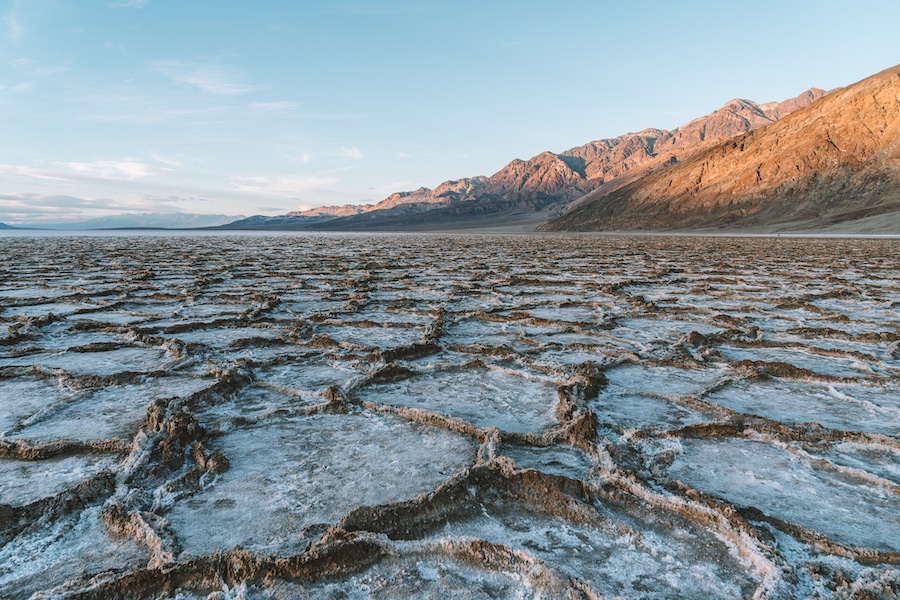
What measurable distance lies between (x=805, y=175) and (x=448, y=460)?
156 feet

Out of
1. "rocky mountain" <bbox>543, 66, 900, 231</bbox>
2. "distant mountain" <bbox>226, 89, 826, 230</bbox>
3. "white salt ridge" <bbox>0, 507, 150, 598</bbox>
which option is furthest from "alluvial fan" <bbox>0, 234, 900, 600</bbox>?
"distant mountain" <bbox>226, 89, 826, 230</bbox>

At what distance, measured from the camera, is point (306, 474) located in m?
1.78

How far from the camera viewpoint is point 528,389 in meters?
2.71

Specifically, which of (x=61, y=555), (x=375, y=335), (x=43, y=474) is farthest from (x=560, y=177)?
(x=61, y=555)

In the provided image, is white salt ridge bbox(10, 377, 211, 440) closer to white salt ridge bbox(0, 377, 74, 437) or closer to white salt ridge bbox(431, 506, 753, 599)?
white salt ridge bbox(0, 377, 74, 437)

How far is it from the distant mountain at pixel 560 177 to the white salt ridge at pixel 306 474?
8885 centimetres

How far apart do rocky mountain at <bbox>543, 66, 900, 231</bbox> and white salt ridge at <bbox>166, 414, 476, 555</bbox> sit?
1415 inches

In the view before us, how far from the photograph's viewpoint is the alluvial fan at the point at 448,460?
4.16 ft

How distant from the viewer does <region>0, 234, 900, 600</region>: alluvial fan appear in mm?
1267

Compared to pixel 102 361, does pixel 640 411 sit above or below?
below

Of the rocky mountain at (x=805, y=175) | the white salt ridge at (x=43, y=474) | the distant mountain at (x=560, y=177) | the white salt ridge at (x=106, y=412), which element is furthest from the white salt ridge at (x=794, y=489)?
the distant mountain at (x=560, y=177)

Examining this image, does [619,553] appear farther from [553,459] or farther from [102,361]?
[102,361]

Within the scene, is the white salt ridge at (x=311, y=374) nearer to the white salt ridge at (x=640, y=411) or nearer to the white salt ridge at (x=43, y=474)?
the white salt ridge at (x=43, y=474)

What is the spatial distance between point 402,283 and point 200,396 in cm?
497
